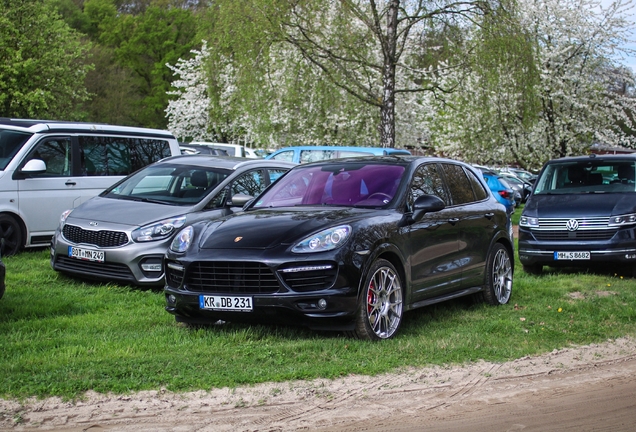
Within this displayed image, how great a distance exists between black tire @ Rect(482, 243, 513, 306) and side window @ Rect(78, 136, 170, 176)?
637 centimetres

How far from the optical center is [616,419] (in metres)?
5.45

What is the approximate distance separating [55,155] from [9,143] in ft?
2.21

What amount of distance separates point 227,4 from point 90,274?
13728 mm

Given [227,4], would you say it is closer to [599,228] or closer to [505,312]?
[599,228]

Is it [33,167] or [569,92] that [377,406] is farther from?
[569,92]

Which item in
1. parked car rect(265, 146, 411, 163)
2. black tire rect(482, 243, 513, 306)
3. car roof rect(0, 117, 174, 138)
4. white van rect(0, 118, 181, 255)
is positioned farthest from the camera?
parked car rect(265, 146, 411, 163)

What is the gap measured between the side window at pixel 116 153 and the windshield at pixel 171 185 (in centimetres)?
189

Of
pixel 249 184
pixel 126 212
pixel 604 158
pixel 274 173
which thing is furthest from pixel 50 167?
pixel 604 158

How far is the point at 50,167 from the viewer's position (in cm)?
1278

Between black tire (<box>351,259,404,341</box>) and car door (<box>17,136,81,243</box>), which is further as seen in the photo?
car door (<box>17,136,81,243</box>)

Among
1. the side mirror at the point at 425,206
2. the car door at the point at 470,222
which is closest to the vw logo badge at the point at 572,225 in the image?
the car door at the point at 470,222

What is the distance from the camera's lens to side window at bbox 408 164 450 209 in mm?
8384

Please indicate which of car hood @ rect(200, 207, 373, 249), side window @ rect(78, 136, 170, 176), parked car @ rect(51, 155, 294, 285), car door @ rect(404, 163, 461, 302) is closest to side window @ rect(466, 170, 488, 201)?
car door @ rect(404, 163, 461, 302)

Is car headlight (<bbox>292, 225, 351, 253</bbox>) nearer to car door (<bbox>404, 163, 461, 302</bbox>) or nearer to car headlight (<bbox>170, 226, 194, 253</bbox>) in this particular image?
car door (<bbox>404, 163, 461, 302</bbox>)
